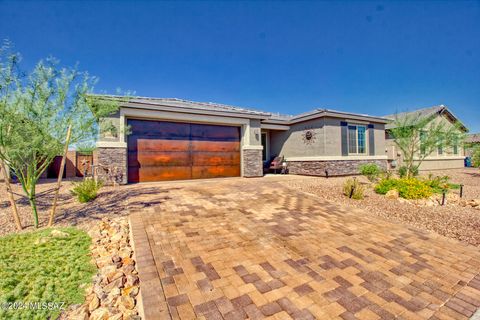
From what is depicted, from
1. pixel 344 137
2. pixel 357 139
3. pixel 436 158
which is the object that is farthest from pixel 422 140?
pixel 436 158

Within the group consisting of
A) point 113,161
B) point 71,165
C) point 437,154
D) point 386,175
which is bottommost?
point 386,175

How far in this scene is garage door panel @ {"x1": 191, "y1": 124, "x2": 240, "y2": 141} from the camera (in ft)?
33.7

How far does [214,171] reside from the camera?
10.7 meters

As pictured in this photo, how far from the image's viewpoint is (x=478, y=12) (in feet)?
23.6

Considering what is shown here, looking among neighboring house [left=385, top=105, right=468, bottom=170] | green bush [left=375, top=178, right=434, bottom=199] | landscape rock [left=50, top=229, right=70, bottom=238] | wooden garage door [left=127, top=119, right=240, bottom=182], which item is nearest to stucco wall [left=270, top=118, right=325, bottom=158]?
wooden garage door [left=127, top=119, right=240, bottom=182]

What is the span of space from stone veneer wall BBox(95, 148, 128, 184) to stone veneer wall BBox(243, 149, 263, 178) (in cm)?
570

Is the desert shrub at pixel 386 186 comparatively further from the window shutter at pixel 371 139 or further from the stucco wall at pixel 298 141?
the window shutter at pixel 371 139

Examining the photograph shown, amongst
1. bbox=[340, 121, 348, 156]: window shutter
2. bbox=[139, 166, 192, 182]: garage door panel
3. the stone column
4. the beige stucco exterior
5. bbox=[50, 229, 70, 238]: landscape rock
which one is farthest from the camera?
the beige stucco exterior

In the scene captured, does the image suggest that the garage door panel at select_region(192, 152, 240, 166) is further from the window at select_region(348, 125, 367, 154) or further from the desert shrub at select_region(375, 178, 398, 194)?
the window at select_region(348, 125, 367, 154)

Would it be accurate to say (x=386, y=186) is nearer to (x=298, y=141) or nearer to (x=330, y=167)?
(x=330, y=167)

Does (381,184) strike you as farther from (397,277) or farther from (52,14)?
(52,14)

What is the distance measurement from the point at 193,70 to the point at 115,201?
930 cm

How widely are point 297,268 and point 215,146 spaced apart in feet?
28.1

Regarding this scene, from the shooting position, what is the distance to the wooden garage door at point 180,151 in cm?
923
